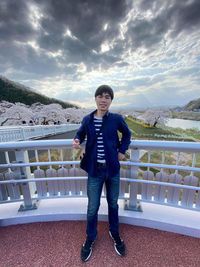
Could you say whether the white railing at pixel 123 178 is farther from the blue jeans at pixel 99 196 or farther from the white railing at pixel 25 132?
the white railing at pixel 25 132

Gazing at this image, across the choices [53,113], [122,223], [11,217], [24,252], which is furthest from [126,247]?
[53,113]

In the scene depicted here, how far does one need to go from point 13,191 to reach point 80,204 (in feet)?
2.58

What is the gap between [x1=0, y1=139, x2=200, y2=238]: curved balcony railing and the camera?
1491 millimetres

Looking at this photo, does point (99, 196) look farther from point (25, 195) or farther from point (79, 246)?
point (25, 195)

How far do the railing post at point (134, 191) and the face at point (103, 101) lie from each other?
576mm

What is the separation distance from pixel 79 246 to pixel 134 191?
29.8 inches

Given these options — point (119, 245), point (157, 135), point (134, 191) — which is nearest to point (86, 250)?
point (119, 245)

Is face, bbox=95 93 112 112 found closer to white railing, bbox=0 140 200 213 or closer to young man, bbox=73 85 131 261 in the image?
young man, bbox=73 85 131 261

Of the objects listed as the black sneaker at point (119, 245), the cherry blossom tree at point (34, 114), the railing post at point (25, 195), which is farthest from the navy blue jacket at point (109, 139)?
the cherry blossom tree at point (34, 114)

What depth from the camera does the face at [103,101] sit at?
1.18 metres

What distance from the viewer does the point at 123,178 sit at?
1.63m

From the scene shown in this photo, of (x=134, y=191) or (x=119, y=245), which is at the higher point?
(x=134, y=191)

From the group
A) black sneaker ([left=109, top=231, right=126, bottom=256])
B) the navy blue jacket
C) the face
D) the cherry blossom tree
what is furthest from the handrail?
the cherry blossom tree

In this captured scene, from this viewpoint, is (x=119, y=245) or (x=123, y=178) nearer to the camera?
(x=119, y=245)
